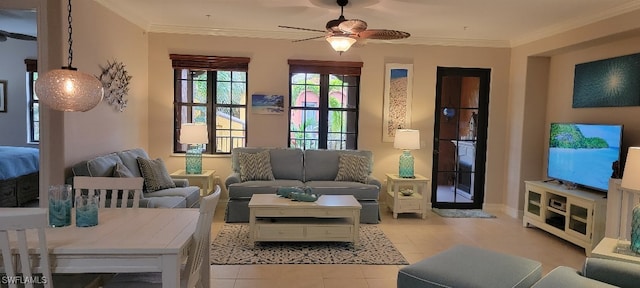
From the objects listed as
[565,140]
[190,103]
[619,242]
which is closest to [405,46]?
[565,140]

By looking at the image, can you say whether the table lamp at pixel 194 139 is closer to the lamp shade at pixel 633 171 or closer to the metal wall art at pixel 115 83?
the metal wall art at pixel 115 83

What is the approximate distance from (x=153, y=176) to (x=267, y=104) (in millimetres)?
1995

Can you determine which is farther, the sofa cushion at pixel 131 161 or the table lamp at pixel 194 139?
the table lamp at pixel 194 139

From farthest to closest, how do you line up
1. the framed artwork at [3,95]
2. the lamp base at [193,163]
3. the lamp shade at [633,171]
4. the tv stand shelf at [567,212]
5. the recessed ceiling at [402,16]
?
the framed artwork at [3,95], the lamp base at [193,163], the recessed ceiling at [402,16], the tv stand shelf at [567,212], the lamp shade at [633,171]

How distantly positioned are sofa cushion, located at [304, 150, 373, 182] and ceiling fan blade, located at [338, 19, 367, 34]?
7.58ft

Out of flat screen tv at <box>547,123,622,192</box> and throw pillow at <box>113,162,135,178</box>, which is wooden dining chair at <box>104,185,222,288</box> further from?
flat screen tv at <box>547,123,622,192</box>

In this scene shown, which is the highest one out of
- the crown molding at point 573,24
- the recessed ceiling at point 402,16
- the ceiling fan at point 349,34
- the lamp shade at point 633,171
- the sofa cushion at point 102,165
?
the recessed ceiling at point 402,16

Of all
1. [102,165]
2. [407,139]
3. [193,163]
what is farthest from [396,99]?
[102,165]

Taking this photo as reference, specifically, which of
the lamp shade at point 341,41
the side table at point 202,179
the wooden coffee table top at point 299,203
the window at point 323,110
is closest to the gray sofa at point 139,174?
the side table at point 202,179

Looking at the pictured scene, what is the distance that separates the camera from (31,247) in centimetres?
182

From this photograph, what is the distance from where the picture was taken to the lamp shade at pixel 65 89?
7.62ft

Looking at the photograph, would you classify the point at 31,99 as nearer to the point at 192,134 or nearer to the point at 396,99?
the point at 192,134

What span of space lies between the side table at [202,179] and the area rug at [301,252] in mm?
979

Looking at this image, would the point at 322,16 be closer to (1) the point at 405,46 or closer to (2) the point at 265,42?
(2) the point at 265,42
